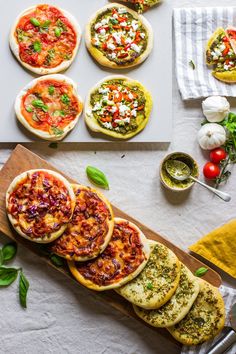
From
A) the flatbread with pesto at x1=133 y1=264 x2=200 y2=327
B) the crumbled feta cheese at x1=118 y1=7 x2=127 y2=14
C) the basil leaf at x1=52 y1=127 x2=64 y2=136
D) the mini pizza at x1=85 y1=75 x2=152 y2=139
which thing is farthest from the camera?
the crumbled feta cheese at x1=118 y1=7 x2=127 y2=14

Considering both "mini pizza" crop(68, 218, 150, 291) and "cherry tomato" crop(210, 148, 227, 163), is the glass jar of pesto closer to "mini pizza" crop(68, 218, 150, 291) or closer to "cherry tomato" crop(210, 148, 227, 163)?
"cherry tomato" crop(210, 148, 227, 163)

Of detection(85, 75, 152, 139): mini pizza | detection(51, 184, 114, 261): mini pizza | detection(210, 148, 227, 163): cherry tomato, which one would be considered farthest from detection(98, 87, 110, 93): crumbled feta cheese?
detection(210, 148, 227, 163): cherry tomato

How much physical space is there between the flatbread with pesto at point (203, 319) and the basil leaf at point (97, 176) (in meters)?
1.39

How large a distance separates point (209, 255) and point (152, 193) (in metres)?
0.85

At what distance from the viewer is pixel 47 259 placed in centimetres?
622

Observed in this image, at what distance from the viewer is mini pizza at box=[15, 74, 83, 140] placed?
6.32 meters

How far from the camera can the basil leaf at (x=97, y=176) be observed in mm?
6473

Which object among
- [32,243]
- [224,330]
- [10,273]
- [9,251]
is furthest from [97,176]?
[224,330]

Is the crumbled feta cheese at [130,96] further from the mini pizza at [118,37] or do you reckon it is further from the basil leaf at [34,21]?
the basil leaf at [34,21]

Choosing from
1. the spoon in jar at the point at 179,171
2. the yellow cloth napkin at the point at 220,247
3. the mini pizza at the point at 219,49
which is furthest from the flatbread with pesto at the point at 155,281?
the mini pizza at the point at 219,49

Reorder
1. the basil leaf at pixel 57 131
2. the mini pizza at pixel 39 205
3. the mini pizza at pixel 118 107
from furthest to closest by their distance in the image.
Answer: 1. the mini pizza at pixel 118 107
2. the basil leaf at pixel 57 131
3. the mini pizza at pixel 39 205

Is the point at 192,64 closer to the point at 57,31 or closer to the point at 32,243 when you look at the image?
the point at 57,31

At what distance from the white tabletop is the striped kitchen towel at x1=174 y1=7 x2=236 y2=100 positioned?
0.15 metres

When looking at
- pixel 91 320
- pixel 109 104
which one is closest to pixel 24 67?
pixel 109 104
